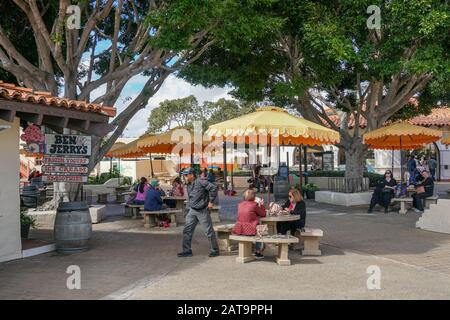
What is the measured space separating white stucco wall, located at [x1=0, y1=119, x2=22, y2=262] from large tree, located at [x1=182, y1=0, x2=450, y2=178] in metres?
6.17

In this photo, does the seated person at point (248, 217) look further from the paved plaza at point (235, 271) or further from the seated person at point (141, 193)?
the seated person at point (141, 193)

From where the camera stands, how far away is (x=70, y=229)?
28.8 feet

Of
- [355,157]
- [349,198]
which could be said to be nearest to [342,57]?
[349,198]

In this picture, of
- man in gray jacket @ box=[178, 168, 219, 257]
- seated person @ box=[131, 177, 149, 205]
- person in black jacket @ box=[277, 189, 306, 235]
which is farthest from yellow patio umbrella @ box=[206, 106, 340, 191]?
seated person @ box=[131, 177, 149, 205]

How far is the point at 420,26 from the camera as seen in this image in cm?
1238

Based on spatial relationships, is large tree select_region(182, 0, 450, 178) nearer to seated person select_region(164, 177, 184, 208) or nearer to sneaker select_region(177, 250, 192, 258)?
seated person select_region(164, 177, 184, 208)

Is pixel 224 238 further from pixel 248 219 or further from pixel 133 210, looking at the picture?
pixel 133 210

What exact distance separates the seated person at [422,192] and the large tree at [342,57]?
2970 millimetres

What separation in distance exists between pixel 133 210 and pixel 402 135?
8182 millimetres

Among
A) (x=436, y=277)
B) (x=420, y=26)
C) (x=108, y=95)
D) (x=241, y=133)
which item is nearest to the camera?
(x=436, y=277)
